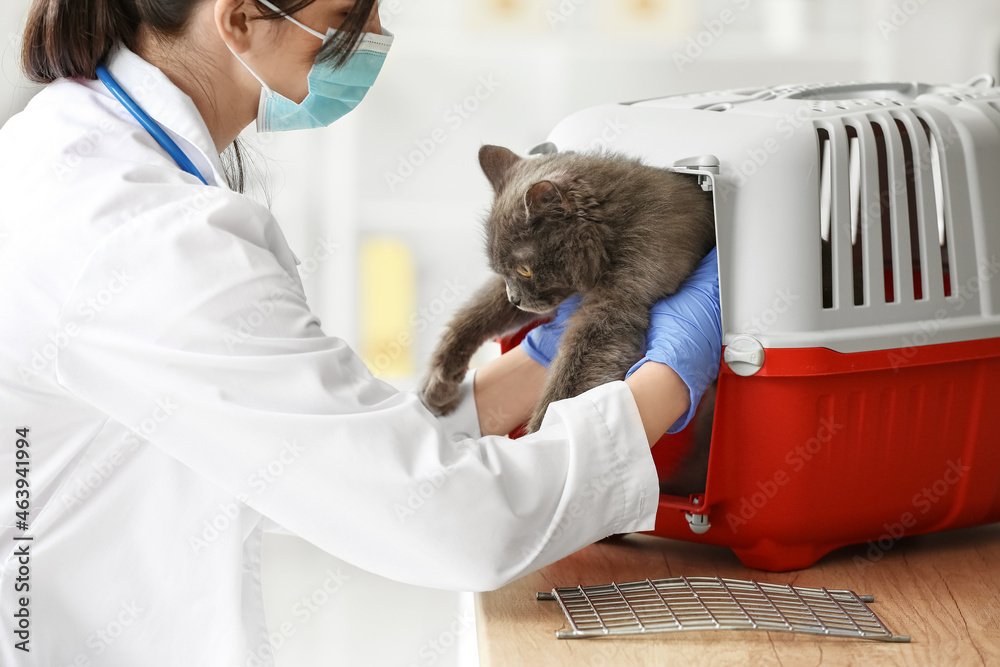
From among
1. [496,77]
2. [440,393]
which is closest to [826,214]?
[440,393]

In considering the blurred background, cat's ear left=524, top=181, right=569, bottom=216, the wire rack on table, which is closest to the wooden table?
the wire rack on table

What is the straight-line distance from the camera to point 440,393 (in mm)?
1123

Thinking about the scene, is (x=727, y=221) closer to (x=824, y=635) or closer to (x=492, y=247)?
(x=492, y=247)

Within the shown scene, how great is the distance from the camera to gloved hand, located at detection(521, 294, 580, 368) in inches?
42.4

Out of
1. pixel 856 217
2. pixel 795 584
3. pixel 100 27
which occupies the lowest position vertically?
pixel 795 584

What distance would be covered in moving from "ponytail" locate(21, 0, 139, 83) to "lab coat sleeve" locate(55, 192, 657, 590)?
10.5 inches

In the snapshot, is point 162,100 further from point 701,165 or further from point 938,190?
point 938,190

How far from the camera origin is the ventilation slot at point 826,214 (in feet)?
2.92

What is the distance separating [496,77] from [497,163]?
1748 mm

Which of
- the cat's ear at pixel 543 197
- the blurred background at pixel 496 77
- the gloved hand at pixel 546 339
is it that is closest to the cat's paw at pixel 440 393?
the gloved hand at pixel 546 339

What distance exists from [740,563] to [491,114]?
211 cm

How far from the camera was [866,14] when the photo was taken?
108 inches

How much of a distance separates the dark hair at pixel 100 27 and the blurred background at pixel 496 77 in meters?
1.78

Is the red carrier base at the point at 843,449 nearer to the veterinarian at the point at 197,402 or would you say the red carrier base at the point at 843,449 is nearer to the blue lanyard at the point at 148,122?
the veterinarian at the point at 197,402
